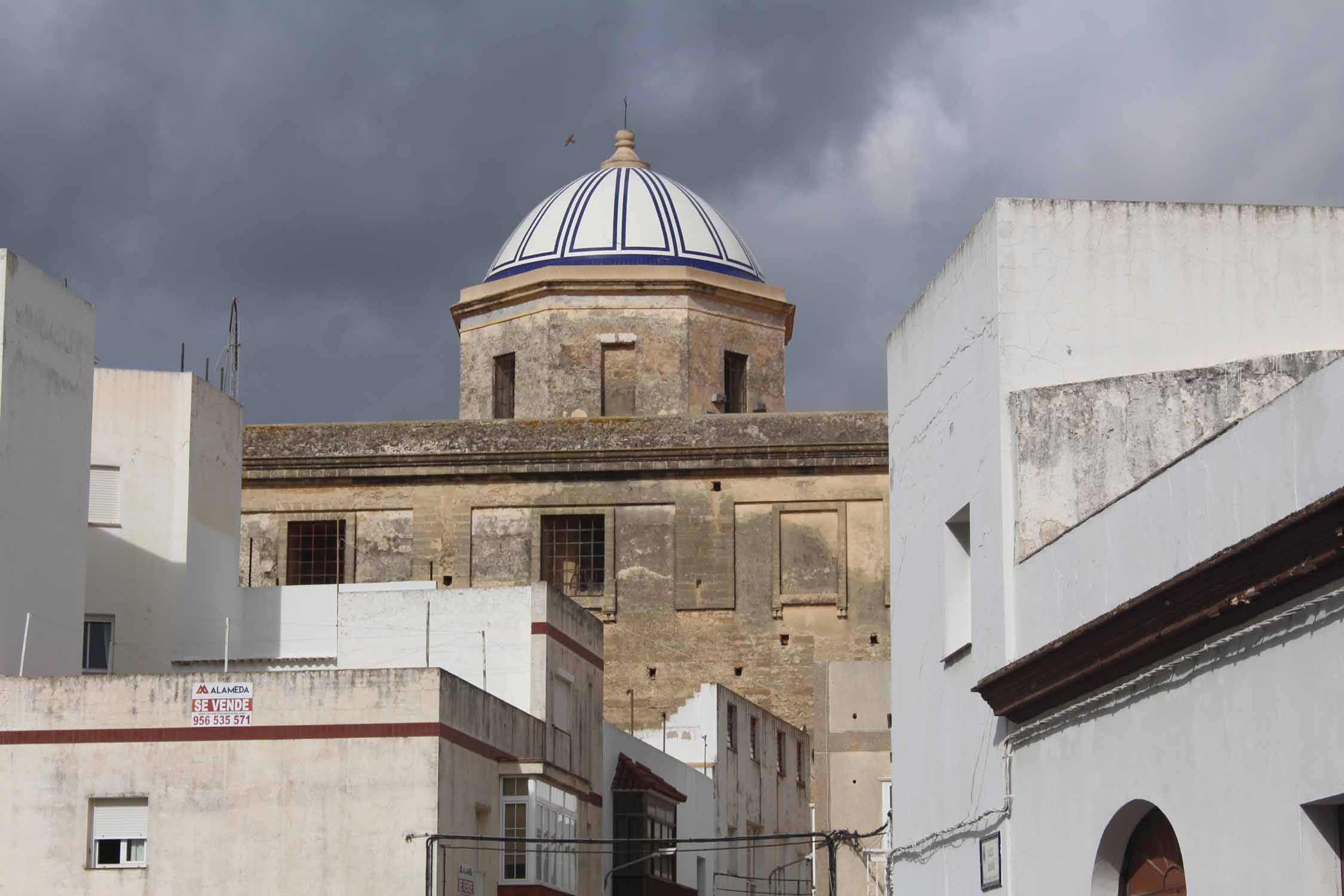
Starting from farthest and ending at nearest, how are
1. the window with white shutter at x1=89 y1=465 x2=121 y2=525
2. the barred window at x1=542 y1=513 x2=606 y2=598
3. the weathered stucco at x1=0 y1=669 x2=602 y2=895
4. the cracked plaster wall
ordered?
1. the cracked plaster wall
2. the barred window at x1=542 y1=513 x2=606 y2=598
3. the window with white shutter at x1=89 y1=465 x2=121 y2=525
4. the weathered stucco at x1=0 y1=669 x2=602 y2=895

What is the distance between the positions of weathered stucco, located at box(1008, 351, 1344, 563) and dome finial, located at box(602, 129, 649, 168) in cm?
2470

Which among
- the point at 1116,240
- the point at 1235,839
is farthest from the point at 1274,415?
the point at 1116,240

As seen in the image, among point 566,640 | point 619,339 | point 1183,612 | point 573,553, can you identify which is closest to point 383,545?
point 573,553

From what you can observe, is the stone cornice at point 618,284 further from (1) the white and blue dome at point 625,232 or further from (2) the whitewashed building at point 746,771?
(2) the whitewashed building at point 746,771

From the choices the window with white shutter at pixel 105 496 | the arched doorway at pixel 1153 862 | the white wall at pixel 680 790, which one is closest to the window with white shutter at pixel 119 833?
the window with white shutter at pixel 105 496

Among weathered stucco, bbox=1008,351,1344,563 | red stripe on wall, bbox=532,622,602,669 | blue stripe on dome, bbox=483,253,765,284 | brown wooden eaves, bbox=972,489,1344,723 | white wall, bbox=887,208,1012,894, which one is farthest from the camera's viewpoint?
blue stripe on dome, bbox=483,253,765,284

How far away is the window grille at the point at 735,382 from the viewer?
35.8 metres

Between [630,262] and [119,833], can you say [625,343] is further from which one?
[119,833]

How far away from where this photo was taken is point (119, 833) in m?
22.4

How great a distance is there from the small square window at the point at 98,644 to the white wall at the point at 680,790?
612 cm

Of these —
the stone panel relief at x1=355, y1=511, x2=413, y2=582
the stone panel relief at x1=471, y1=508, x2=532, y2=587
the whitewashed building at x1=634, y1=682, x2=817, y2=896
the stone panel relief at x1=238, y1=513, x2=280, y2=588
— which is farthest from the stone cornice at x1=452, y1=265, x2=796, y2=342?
the whitewashed building at x1=634, y1=682, x2=817, y2=896

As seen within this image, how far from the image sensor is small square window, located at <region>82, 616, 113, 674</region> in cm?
2781

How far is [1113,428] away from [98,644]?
671 inches

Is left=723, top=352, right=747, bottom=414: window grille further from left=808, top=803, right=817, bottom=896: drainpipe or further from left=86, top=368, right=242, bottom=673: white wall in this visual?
left=86, top=368, right=242, bottom=673: white wall
